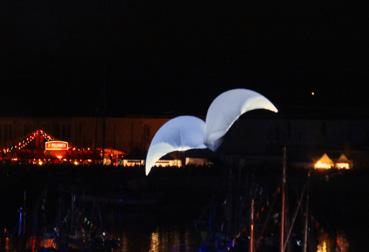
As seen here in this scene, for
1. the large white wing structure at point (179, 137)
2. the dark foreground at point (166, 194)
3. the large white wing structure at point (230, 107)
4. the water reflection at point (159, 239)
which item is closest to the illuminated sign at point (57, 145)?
the dark foreground at point (166, 194)

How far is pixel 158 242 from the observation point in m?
30.9

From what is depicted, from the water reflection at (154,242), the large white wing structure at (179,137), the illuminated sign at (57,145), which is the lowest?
the water reflection at (154,242)

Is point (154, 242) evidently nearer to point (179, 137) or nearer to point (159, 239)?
point (159, 239)

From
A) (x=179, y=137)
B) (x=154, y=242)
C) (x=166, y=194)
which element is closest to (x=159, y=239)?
(x=154, y=242)

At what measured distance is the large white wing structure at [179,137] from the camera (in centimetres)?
2227

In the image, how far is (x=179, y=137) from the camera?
901 inches

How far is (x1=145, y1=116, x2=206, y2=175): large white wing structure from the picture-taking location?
877 inches

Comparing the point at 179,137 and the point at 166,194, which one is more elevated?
the point at 166,194

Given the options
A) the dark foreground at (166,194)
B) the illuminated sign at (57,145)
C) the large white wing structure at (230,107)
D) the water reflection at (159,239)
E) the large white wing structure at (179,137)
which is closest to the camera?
the large white wing structure at (230,107)

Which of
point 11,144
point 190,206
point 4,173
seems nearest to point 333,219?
point 190,206

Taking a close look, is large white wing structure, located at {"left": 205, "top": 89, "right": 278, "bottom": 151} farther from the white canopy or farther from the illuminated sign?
the illuminated sign

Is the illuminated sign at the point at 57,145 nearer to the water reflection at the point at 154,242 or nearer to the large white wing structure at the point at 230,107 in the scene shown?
the water reflection at the point at 154,242

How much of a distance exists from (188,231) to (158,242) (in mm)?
3514

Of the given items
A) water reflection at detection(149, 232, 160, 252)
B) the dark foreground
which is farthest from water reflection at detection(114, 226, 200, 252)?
the dark foreground
